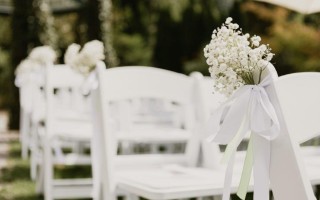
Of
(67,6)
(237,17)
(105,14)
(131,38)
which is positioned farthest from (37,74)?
(131,38)

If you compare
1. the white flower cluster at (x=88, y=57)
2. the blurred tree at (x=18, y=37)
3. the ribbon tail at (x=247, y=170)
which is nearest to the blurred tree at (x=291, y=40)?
the blurred tree at (x=18, y=37)

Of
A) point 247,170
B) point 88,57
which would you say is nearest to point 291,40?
point 88,57

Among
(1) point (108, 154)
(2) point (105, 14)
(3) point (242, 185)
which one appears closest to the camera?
(3) point (242, 185)

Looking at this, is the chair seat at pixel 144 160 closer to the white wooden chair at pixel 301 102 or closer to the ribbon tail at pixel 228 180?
the ribbon tail at pixel 228 180

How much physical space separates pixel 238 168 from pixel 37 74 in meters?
3.39

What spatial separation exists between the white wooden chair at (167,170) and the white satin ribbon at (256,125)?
22 millimetres

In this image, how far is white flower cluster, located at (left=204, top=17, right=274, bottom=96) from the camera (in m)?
1.74

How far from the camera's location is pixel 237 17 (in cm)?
1686

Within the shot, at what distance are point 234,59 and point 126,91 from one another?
1.69 meters

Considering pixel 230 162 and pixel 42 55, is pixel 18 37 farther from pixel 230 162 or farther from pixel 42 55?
pixel 230 162

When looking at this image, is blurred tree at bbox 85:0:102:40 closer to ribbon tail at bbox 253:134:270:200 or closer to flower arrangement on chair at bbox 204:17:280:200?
flower arrangement on chair at bbox 204:17:280:200

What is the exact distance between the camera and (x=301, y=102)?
1.70 metres

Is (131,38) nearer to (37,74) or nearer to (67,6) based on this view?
(67,6)

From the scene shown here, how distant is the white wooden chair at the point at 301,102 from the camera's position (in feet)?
5.52
